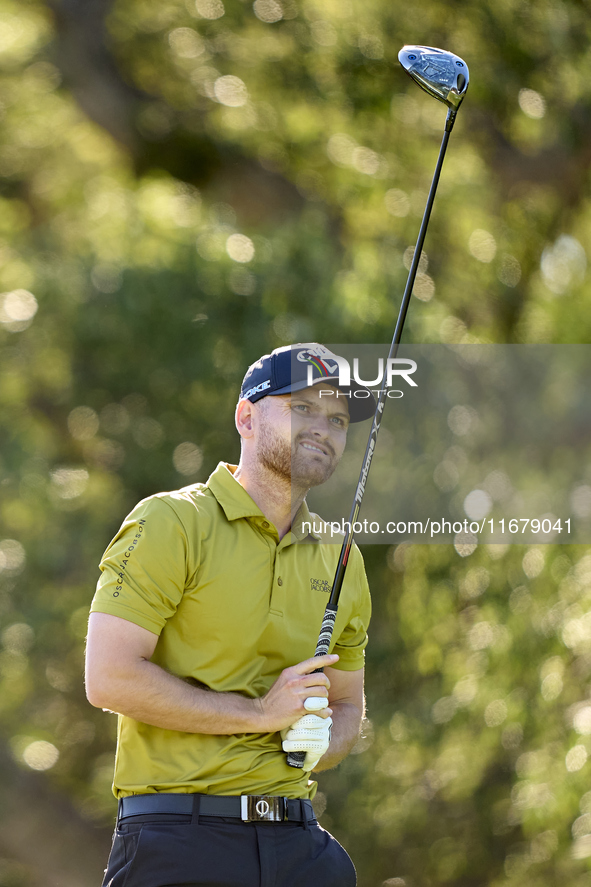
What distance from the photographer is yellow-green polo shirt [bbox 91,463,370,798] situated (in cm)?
179

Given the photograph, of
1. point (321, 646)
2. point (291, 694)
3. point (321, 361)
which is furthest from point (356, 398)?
point (291, 694)

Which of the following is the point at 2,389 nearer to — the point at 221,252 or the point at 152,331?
the point at 152,331

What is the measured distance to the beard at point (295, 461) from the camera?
2.05 meters

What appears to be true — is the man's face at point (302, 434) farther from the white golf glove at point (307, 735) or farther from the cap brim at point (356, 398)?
the white golf glove at point (307, 735)

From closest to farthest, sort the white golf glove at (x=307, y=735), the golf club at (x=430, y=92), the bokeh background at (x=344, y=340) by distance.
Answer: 1. the white golf glove at (x=307, y=735)
2. the golf club at (x=430, y=92)
3. the bokeh background at (x=344, y=340)

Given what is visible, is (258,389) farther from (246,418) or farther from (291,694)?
(291,694)

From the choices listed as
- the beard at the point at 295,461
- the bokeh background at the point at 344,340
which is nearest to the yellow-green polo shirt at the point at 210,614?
the beard at the point at 295,461

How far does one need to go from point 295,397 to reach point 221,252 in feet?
12.9

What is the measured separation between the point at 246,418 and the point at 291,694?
62 cm

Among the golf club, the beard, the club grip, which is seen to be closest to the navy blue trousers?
the club grip

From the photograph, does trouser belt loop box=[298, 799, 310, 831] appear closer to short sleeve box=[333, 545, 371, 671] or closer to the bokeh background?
short sleeve box=[333, 545, 371, 671]

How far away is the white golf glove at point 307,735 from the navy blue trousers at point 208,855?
144 mm

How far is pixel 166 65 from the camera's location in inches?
289

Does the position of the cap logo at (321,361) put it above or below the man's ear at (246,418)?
above
